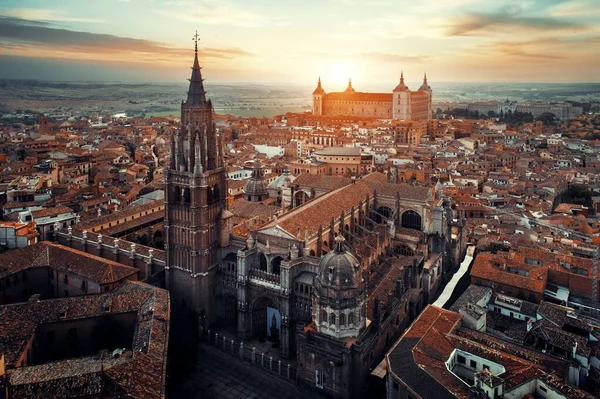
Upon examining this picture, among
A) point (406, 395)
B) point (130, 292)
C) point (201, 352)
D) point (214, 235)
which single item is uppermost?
point (214, 235)

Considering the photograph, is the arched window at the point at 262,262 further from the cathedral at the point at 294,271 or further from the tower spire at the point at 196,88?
the tower spire at the point at 196,88

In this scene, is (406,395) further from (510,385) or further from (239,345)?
(239,345)

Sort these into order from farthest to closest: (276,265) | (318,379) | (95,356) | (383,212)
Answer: (383,212) → (276,265) → (318,379) → (95,356)

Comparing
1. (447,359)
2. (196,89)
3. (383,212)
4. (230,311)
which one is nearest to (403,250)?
(383,212)

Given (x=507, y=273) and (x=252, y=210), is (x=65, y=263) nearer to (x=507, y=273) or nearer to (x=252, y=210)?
(x=252, y=210)

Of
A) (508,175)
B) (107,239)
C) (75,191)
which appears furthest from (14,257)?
(508,175)

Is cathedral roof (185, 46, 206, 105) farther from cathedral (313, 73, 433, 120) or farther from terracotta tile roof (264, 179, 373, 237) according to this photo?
cathedral (313, 73, 433, 120)
